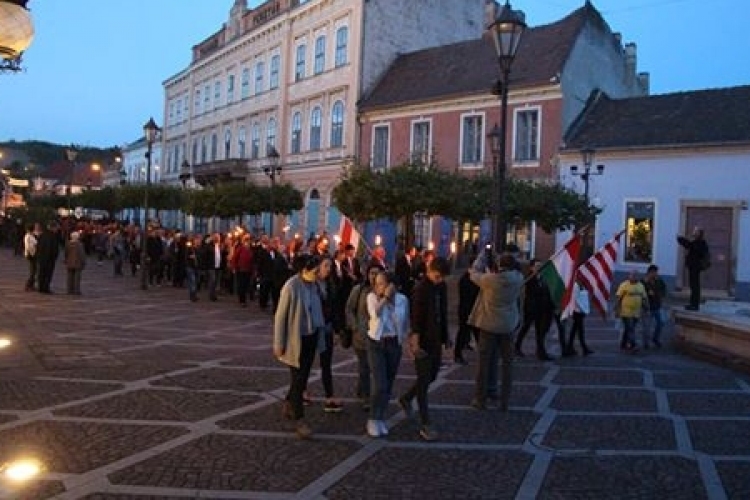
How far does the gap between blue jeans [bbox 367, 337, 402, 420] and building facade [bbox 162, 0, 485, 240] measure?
1179 inches

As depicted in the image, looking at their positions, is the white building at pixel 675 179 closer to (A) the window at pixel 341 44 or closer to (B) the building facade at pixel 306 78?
(B) the building facade at pixel 306 78

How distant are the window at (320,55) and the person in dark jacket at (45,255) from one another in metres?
22.6

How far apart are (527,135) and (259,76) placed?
20.8 metres

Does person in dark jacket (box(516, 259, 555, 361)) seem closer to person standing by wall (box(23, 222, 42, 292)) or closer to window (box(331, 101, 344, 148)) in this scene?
person standing by wall (box(23, 222, 42, 292))

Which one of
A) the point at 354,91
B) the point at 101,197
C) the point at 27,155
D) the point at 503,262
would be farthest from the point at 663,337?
the point at 27,155

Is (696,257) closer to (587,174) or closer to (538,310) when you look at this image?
(538,310)

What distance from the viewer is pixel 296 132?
43.2 m

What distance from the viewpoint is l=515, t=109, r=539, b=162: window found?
31.0 m

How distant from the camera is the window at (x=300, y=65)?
42.7 metres

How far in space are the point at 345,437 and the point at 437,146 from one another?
2776 cm

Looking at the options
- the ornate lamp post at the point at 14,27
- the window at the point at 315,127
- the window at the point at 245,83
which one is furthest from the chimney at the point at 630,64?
the ornate lamp post at the point at 14,27

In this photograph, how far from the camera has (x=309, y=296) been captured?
7.86m

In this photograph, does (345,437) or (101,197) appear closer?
(345,437)

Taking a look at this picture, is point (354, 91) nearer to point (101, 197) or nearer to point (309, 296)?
point (101, 197)
